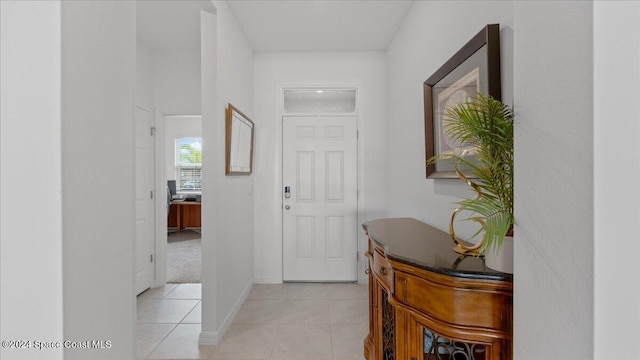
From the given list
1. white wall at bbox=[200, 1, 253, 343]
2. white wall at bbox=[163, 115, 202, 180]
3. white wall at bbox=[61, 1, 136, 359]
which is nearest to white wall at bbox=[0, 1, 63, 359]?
white wall at bbox=[61, 1, 136, 359]

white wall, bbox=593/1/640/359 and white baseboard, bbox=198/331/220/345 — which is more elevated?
white wall, bbox=593/1/640/359

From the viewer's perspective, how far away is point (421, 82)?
2318 mm

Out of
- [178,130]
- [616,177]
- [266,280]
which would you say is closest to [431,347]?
[616,177]

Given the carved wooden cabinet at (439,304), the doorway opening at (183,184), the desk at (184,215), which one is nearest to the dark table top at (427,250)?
the carved wooden cabinet at (439,304)

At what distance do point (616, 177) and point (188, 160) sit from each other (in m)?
7.53

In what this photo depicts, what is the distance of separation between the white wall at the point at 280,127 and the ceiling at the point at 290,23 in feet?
0.47

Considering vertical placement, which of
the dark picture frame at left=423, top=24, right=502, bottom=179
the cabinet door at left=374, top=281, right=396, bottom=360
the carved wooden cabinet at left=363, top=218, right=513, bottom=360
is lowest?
the cabinet door at left=374, top=281, right=396, bottom=360

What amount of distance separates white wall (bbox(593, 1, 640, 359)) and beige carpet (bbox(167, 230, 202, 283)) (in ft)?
12.1

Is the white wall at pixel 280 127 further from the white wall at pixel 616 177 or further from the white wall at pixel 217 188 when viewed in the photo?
the white wall at pixel 616 177

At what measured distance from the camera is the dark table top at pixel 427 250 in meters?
1.03

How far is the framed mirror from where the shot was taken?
2381mm

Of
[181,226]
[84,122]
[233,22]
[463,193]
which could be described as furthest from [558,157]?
[181,226]

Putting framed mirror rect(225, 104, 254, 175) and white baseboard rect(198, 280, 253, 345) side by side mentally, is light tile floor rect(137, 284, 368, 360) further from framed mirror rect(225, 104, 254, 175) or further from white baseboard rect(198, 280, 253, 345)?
framed mirror rect(225, 104, 254, 175)

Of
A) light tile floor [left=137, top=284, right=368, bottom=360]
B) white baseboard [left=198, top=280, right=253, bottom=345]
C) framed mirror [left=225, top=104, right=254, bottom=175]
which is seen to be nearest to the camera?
light tile floor [left=137, top=284, right=368, bottom=360]
